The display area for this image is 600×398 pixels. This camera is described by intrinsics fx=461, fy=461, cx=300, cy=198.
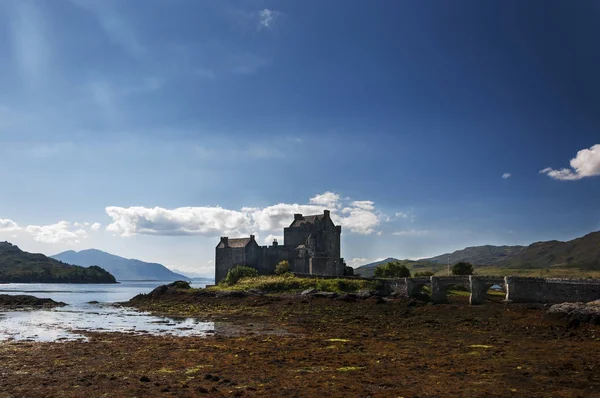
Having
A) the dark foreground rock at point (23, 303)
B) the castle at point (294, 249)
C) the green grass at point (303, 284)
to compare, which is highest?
the castle at point (294, 249)

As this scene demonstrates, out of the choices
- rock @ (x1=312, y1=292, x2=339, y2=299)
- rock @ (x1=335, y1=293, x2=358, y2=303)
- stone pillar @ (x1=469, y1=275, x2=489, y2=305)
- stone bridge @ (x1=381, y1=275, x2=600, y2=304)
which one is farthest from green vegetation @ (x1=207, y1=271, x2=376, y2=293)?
stone pillar @ (x1=469, y1=275, x2=489, y2=305)

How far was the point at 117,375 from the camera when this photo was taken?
19.5m

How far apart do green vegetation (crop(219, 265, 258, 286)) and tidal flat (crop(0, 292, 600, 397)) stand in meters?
45.2

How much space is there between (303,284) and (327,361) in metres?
49.6

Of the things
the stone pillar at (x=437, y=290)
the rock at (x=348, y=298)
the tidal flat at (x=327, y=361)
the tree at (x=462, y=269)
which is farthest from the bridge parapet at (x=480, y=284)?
the tree at (x=462, y=269)

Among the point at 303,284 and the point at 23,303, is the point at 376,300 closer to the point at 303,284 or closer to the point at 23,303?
the point at 303,284

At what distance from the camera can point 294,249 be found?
3607 inches

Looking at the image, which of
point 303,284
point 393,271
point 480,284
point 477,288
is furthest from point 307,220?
point 480,284

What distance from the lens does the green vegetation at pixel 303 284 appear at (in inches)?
2719

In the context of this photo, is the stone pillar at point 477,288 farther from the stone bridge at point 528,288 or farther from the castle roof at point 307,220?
the castle roof at point 307,220

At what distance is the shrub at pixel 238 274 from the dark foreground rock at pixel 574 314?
186 ft

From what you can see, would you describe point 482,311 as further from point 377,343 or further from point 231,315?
point 231,315

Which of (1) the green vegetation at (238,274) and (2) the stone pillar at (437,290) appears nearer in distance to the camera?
(2) the stone pillar at (437,290)

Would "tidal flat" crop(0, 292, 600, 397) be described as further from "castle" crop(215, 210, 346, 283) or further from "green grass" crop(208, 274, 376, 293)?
"castle" crop(215, 210, 346, 283)
